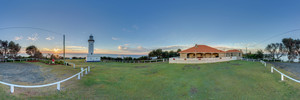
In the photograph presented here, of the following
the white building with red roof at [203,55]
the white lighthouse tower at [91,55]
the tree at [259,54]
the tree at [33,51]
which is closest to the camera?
the white building with red roof at [203,55]

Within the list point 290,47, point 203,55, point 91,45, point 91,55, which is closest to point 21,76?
point 91,55

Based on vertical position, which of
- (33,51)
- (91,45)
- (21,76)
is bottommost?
(21,76)

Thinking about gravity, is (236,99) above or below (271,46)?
below

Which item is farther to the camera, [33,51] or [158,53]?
[158,53]

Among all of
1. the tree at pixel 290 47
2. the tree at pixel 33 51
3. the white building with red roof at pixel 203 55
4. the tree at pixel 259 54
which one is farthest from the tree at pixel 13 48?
the tree at pixel 290 47

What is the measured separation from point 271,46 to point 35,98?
49.8 meters

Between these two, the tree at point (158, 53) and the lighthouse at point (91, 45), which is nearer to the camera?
the lighthouse at point (91, 45)

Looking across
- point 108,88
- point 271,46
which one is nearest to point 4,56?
point 108,88

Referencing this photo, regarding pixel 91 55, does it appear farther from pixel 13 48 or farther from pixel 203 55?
pixel 203 55

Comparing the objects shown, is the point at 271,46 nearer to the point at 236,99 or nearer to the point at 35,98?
the point at 236,99

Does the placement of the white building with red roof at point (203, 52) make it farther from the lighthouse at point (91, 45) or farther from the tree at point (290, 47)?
the lighthouse at point (91, 45)

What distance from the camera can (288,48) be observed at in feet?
103

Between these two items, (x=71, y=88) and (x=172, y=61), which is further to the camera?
(x=172, y=61)

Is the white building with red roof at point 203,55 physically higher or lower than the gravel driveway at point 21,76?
higher
